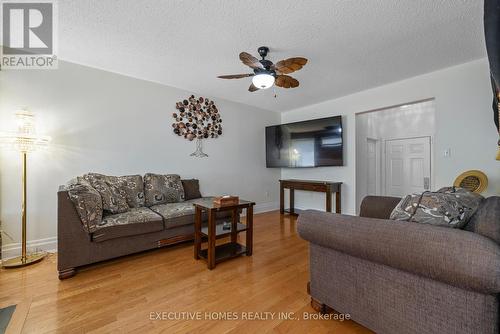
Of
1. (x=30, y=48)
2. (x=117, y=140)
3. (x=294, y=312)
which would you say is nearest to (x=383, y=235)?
(x=294, y=312)

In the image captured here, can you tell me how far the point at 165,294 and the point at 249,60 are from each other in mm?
2148

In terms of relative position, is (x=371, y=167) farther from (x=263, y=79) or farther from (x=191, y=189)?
(x=191, y=189)

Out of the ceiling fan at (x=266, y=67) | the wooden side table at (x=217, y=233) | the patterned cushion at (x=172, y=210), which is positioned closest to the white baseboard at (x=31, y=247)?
the patterned cushion at (x=172, y=210)

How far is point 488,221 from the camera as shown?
936mm

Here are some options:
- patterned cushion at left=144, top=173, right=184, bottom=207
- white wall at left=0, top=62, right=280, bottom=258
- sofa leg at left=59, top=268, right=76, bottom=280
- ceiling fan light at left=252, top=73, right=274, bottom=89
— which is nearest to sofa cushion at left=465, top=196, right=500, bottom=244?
ceiling fan light at left=252, top=73, right=274, bottom=89

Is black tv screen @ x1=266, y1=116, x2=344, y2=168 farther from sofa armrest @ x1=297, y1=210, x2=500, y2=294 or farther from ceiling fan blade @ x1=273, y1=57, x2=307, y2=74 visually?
sofa armrest @ x1=297, y1=210, x2=500, y2=294

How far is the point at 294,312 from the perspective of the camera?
1455mm

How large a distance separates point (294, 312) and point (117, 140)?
9.82 ft

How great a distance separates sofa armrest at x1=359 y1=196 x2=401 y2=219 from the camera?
179 cm

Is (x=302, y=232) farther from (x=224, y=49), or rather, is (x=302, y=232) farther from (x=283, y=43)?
(x=224, y=49)

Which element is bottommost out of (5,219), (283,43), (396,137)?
(5,219)

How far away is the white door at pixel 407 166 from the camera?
4199 mm

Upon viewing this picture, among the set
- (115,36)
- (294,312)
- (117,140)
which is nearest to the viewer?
(294,312)

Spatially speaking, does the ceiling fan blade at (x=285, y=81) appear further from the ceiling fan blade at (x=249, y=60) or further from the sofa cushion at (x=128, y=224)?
the sofa cushion at (x=128, y=224)
